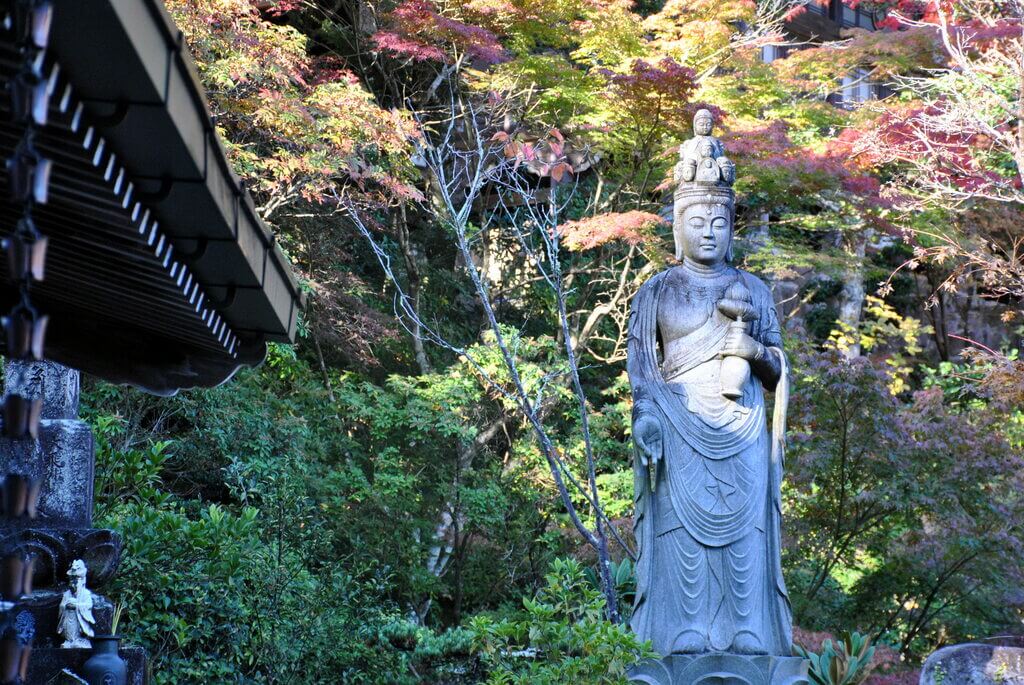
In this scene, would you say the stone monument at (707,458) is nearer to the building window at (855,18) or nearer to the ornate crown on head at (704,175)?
the ornate crown on head at (704,175)

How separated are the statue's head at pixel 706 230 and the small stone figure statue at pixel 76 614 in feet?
12.0

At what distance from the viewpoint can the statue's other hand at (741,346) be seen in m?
7.11

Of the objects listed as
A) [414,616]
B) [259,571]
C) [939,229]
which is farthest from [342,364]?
[939,229]

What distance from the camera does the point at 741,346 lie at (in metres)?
7.11

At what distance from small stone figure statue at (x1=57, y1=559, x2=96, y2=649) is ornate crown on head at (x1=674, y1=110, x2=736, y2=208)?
3.81 meters

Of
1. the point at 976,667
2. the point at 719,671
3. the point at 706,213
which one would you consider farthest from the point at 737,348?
the point at 976,667

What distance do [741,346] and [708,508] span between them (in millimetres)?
902

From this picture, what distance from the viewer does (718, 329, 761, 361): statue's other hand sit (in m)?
7.11

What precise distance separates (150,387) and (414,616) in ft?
27.9

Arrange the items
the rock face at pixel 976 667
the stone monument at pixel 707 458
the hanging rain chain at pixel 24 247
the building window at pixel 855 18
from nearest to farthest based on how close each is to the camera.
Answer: the hanging rain chain at pixel 24 247 < the stone monument at pixel 707 458 < the rock face at pixel 976 667 < the building window at pixel 855 18

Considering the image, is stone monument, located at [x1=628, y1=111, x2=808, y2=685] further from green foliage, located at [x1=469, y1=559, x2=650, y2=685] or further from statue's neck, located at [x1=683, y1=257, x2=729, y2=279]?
green foliage, located at [x1=469, y1=559, x2=650, y2=685]

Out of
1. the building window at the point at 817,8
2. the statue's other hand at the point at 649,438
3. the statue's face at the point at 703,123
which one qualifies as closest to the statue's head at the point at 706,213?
the statue's face at the point at 703,123

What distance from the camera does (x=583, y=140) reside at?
46.0 ft

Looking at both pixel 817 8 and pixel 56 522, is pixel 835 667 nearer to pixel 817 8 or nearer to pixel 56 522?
pixel 56 522
